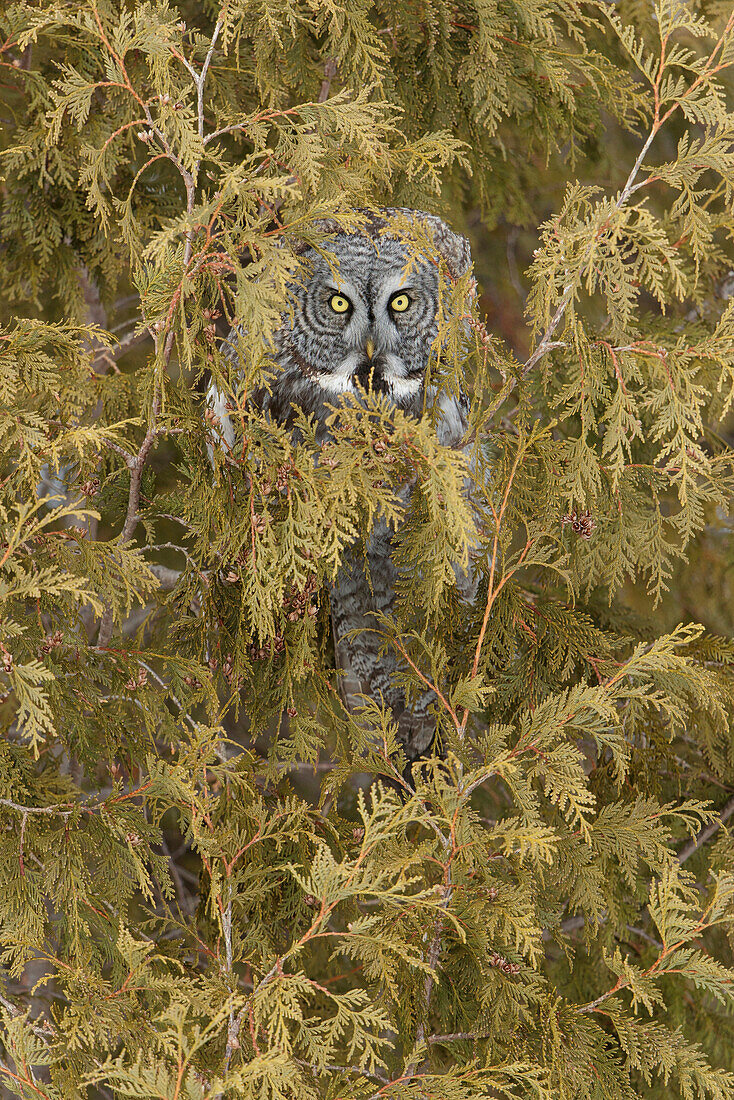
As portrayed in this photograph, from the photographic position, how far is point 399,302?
2.19 m

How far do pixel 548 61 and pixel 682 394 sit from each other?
3.84ft

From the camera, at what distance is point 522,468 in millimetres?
1891

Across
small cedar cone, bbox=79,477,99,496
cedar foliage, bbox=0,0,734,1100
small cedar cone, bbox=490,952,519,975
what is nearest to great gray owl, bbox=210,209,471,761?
cedar foliage, bbox=0,0,734,1100

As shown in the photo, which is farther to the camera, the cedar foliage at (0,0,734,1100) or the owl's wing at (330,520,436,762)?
the owl's wing at (330,520,436,762)

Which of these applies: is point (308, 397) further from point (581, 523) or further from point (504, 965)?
point (504, 965)

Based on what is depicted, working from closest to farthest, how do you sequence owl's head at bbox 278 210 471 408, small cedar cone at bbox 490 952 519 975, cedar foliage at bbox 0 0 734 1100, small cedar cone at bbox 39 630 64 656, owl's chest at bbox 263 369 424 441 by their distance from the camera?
cedar foliage at bbox 0 0 734 1100 < small cedar cone at bbox 490 952 519 975 < small cedar cone at bbox 39 630 64 656 < owl's head at bbox 278 210 471 408 < owl's chest at bbox 263 369 424 441

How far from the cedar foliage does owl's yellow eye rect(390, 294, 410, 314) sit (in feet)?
0.97

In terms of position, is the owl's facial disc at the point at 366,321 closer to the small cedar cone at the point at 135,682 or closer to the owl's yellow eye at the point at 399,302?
the owl's yellow eye at the point at 399,302

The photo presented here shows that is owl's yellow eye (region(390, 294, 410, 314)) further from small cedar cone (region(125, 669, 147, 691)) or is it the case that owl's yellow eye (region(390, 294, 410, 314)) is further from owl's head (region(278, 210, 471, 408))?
small cedar cone (region(125, 669, 147, 691))

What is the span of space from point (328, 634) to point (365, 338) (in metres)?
0.79

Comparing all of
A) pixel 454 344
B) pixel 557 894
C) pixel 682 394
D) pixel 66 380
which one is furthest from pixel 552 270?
pixel 557 894

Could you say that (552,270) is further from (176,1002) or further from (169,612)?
(176,1002)

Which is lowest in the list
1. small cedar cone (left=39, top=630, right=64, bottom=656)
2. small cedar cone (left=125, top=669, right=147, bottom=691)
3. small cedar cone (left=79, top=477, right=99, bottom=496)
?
small cedar cone (left=125, top=669, right=147, bottom=691)

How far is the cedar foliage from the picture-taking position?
62.8 inches
